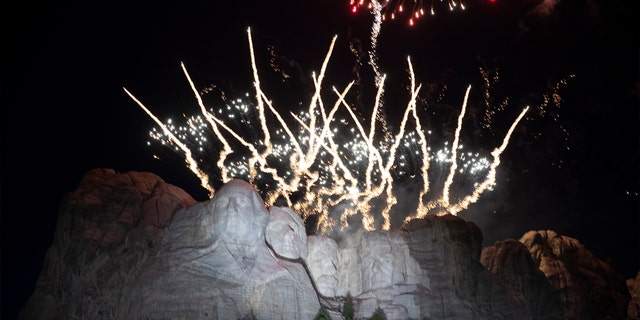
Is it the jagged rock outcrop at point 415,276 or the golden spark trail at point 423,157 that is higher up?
the golden spark trail at point 423,157

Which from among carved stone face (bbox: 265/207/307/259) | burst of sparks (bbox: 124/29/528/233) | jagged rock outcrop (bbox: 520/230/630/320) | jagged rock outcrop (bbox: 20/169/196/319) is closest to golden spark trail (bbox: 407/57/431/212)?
burst of sparks (bbox: 124/29/528/233)

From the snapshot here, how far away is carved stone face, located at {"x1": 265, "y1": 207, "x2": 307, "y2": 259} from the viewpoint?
24797 millimetres

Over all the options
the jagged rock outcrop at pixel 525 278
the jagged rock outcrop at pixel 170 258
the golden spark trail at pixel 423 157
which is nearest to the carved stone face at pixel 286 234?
the jagged rock outcrop at pixel 170 258

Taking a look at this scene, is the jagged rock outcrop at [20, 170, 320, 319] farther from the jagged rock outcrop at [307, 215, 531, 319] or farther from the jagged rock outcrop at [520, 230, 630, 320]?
the jagged rock outcrop at [520, 230, 630, 320]

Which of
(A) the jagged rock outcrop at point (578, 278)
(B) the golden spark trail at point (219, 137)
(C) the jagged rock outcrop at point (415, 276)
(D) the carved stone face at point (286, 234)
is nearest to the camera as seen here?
(D) the carved stone face at point (286, 234)

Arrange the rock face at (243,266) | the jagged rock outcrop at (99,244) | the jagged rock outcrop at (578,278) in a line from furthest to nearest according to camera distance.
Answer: the jagged rock outcrop at (578,278), the jagged rock outcrop at (99,244), the rock face at (243,266)

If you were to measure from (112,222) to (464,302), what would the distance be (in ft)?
55.9

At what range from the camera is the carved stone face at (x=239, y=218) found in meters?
22.7

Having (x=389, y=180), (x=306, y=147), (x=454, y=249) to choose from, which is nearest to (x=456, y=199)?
(x=389, y=180)

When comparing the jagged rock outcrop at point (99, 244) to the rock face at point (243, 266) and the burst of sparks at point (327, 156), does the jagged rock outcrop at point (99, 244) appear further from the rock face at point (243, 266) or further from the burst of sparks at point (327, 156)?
the burst of sparks at point (327, 156)

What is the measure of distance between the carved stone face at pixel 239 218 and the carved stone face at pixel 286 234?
4.30 ft

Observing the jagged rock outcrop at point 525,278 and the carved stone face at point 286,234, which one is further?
the jagged rock outcrop at point 525,278

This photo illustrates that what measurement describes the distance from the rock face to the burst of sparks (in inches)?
182

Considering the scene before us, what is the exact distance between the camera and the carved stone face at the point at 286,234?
976 inches
